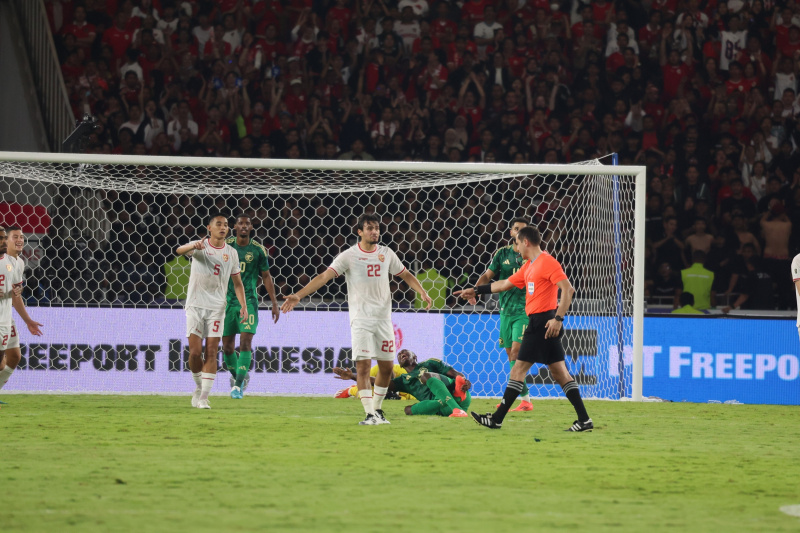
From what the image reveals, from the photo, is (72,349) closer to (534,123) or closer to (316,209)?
(316,209)

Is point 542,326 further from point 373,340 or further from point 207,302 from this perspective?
point 207,302

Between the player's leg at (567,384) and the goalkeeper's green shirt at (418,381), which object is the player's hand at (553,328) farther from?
the goalkeeper's green shirt at (418,381)

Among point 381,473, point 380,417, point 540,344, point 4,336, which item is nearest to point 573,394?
point 540,344

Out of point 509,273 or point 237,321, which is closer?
point 509,273

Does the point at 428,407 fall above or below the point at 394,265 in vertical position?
below

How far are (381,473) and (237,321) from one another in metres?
5.40

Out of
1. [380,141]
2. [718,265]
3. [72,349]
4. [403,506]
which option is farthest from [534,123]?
[403,506]

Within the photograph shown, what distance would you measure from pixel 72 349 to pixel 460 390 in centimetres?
488

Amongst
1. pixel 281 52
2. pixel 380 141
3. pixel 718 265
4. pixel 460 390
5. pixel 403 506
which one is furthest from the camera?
pixel 281 52

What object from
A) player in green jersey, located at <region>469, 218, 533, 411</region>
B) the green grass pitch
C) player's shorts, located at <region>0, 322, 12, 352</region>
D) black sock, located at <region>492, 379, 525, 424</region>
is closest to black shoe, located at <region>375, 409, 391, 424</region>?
the green grass pitch

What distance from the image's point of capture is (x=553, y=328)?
8227 millimetres

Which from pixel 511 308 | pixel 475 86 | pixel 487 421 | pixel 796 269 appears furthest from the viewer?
pixel 475 86

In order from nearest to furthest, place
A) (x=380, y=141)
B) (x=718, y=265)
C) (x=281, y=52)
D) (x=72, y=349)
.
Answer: (x=72, y=349), (x=718, y=265), (x=380, y=141), (x=281, y=52)

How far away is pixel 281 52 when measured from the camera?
1791 centimetres
